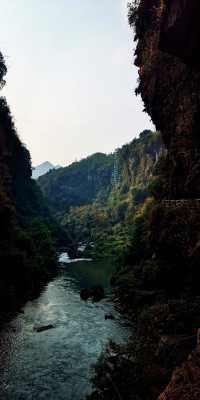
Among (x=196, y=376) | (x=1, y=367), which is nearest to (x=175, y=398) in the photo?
(x=196, y=376)

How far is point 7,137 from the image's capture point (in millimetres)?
92125

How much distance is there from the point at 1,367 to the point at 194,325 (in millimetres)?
16093

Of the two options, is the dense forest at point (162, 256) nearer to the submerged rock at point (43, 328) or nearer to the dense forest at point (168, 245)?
the dense forest at point (168, 245)

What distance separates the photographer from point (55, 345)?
3394 centimetres

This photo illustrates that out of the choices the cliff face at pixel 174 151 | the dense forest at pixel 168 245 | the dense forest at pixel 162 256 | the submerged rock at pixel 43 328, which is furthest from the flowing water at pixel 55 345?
the cliff face at pixel 174 151

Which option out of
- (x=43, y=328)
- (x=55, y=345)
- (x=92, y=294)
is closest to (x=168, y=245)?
(x=55, y=345)

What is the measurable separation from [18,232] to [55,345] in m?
38.2

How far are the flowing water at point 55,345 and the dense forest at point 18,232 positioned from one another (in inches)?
165

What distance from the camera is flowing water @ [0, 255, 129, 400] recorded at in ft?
83.6

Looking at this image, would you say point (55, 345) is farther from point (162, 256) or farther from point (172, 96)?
point (172, 96)

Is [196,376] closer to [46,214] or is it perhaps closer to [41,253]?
[41,253]

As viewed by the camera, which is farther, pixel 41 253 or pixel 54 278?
pixel 41 253

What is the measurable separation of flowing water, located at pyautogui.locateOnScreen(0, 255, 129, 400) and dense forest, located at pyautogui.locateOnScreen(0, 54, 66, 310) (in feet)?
13.8

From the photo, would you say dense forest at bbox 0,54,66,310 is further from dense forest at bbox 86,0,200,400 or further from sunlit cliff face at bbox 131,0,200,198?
sunlit cliff face at bbox 131,0,200,198
